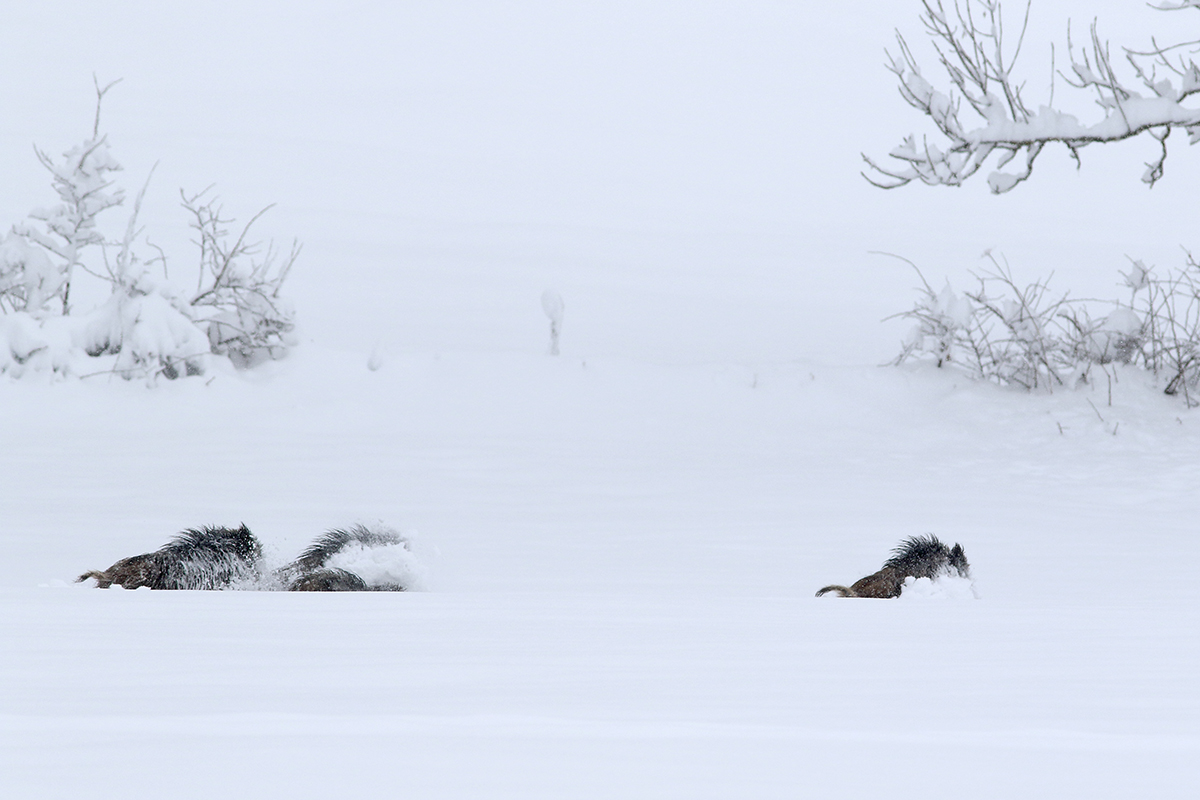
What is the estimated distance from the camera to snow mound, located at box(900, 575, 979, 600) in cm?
355

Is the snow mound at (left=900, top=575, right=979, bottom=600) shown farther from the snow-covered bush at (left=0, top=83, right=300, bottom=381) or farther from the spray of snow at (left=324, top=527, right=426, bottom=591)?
the snow-covered bush at (left=0, top=83, right=300, bottom=381)

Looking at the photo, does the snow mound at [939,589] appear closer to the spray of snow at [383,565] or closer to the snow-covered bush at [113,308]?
the spray of snow at [383,565]

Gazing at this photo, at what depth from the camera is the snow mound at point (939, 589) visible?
11.7ft

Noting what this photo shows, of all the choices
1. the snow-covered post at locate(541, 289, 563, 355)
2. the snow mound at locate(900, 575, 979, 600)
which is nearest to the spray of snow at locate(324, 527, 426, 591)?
the snow mound at locate(900, 575, 979, 600)

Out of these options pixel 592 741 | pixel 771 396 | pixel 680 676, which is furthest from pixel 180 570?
pixel 771 396

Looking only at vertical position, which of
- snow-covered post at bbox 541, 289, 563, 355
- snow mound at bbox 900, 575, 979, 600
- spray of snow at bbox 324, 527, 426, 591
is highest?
snow-covered post at bbox 541, 289, 563, 355

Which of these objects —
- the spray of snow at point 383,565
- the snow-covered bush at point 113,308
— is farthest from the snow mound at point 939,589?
the snow-covered bush at point 113,308

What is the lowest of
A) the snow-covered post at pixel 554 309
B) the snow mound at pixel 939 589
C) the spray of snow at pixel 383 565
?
the snow mound at pixel 939 589

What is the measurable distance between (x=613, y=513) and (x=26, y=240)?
7.17m

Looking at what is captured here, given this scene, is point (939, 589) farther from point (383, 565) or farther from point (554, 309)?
point (554, 309)

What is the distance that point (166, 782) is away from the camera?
37.6 inches

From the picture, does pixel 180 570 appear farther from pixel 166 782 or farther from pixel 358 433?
pixel 358 433

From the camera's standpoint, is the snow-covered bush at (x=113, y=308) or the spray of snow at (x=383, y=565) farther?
the snow-covered bush at (x=113, y=308)

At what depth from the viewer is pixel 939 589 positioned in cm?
361
